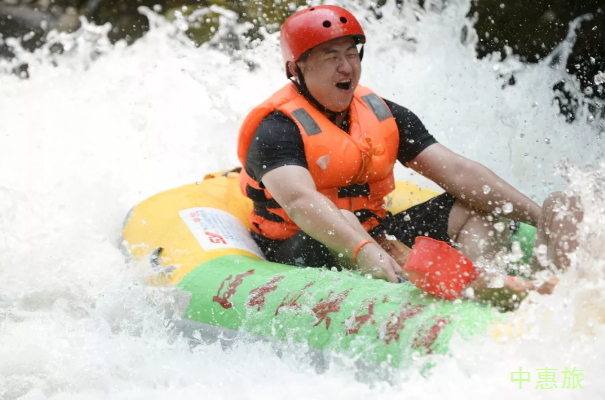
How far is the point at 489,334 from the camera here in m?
1.93

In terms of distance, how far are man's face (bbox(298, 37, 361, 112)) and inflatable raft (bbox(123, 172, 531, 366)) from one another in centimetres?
65

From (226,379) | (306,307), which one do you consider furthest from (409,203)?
(226,379)

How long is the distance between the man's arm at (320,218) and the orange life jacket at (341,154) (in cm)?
15

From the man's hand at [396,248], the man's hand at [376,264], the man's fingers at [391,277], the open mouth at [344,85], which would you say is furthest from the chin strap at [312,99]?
the man's fingers at [391,277]

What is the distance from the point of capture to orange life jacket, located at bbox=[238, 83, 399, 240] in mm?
2900

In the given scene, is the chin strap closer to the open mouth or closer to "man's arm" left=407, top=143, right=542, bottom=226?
the open mouth

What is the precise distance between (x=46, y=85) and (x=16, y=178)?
4.33 ft

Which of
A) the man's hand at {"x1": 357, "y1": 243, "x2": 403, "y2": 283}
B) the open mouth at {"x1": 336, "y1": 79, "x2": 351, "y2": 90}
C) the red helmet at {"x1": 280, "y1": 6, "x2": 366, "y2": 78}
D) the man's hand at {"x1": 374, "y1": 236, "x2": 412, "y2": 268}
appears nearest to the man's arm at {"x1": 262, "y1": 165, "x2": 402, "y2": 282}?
the man's hand at {"x1": 357, "y1": 243, "x2": 403, "y2": 283}

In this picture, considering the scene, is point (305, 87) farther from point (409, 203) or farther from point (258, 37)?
point (258, 37)

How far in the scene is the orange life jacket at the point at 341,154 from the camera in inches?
114

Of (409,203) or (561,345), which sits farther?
(409,203)

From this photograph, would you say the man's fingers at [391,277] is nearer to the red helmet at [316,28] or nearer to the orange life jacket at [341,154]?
the orange life jacket at [341,154]

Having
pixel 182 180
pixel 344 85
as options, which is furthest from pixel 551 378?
pixel 182 180

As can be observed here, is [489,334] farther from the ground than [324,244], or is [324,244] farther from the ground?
[324,244]
